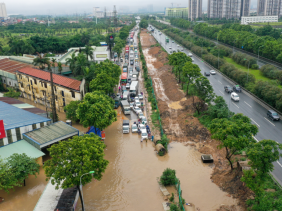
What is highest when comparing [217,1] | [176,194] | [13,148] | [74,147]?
[217,1]

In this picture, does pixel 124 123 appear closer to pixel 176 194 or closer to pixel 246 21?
pixel 176 194

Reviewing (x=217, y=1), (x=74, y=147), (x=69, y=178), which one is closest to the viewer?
(x=69, y=178)

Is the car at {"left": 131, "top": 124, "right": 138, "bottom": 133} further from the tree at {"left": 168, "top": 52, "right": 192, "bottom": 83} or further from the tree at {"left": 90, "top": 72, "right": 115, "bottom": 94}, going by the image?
the tree at {"left": 168, "top": 52, "right": 192, "bottom": 83}

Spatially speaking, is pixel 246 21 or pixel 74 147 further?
pixel 246 21

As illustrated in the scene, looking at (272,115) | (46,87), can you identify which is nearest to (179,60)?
(272,115)

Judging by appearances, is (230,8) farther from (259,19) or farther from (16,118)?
(16,118)

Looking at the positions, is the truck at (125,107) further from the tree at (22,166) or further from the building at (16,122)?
the tree at (22,166)

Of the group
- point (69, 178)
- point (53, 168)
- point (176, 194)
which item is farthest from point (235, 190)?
point (53, 168)
